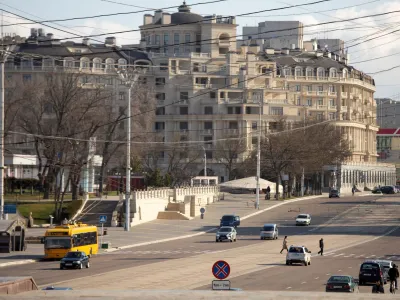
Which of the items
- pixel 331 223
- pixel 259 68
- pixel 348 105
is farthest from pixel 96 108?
pixel 348 105

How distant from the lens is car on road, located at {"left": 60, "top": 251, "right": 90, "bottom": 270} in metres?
56.0

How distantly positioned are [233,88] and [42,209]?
76967mm

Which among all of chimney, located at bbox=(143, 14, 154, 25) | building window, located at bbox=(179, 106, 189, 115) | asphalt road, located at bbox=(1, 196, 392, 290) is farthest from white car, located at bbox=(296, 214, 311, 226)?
chimney, located at bbox=(143, 14, 154, 25)

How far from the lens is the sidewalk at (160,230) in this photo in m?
64.6

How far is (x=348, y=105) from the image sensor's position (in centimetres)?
18788

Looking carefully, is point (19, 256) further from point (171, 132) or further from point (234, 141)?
point (171, 132)

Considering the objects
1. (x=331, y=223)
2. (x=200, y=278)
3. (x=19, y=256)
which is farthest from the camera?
(x=331, y=223)

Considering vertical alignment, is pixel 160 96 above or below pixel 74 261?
above

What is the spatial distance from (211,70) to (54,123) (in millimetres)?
65281

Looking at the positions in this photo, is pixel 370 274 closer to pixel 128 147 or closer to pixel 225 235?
pixel 225 235

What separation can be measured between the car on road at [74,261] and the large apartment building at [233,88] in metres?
93.5

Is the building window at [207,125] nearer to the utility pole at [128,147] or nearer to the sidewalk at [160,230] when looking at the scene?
the sidewalk at [160,230]

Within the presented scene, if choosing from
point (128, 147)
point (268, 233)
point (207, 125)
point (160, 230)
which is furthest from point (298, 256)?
point (207, 125)

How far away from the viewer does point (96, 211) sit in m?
90.6
